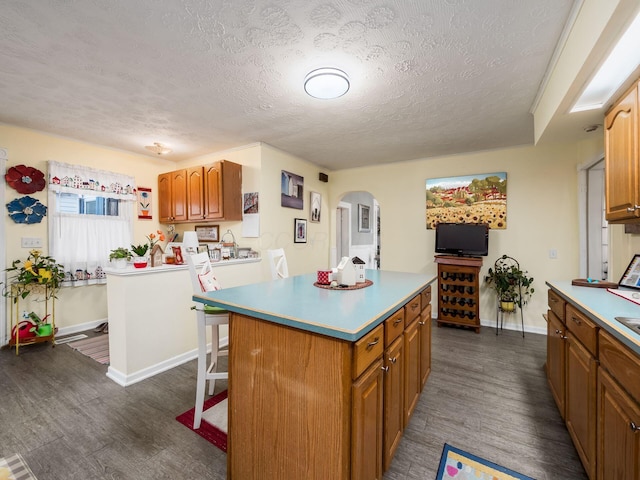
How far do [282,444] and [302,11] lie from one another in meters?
2.20

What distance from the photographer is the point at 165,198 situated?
4453mm

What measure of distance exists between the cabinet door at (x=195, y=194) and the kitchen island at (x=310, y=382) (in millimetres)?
2718

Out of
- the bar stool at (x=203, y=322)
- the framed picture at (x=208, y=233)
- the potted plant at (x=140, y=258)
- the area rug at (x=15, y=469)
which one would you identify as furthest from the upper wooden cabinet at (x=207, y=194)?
the area rug at (x=15, y=469)

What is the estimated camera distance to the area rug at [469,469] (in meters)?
1.48

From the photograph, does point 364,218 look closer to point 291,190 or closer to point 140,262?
point 291,190

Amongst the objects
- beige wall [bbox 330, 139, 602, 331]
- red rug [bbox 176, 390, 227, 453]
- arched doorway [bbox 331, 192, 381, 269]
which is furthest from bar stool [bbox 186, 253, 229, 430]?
arched doorway [bbox 331, 192, 381, 269]

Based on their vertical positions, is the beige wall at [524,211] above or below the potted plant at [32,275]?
above

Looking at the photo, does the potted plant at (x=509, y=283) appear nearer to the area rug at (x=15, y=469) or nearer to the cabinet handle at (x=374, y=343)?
the cabinet handle at (x=374, y=343)

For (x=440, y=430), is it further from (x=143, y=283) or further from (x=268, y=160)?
(x=268, y=160)

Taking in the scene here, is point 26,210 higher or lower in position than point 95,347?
higher

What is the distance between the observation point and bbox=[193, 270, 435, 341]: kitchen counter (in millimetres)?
1105

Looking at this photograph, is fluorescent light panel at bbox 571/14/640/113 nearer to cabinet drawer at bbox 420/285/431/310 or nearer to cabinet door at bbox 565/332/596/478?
cabinet door at bbox 565/332/596/478

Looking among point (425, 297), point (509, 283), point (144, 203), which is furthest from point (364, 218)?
point (425, 297)

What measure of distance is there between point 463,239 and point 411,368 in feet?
8.67
